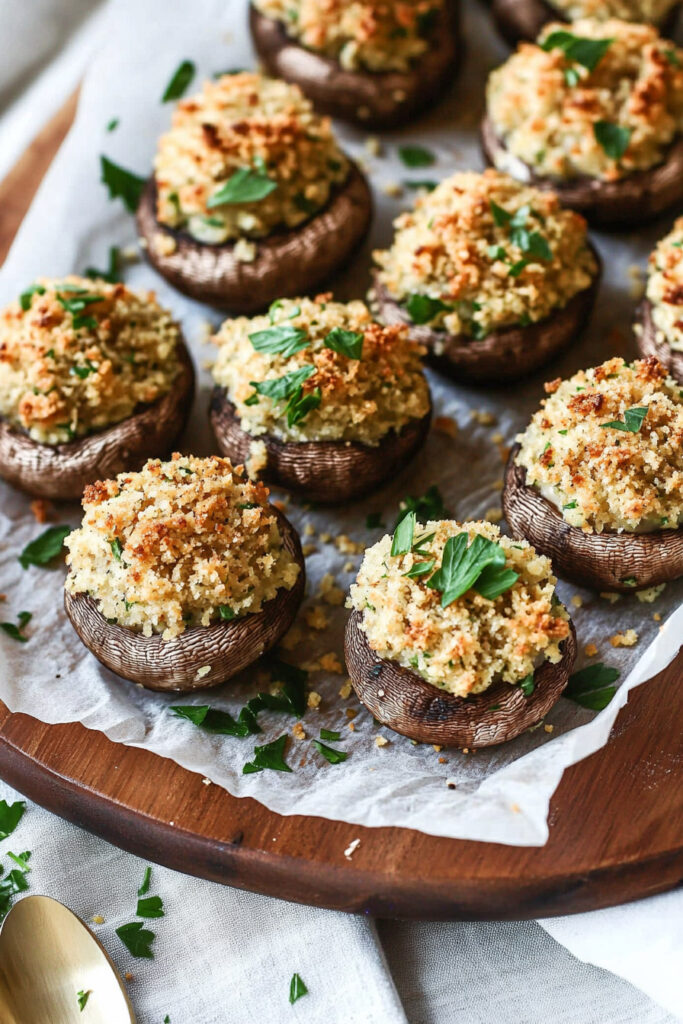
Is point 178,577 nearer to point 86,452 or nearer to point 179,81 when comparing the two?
point 86,452

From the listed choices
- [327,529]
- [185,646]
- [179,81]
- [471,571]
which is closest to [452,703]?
[471,571]

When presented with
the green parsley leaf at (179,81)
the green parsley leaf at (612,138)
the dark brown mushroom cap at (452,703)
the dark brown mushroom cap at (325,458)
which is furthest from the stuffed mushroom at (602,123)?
the dark brown mushroom cap at (452,703)

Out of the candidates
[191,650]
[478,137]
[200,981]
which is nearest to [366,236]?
[478,137]

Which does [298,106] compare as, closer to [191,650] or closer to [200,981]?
[191,650]

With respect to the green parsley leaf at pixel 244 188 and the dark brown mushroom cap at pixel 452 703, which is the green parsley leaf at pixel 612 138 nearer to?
the green parsley leaf at pixel 244 188

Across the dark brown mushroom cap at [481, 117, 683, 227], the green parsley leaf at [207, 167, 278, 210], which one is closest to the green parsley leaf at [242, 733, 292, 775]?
the green parsley leaf at [207, 167, 278, 210]
